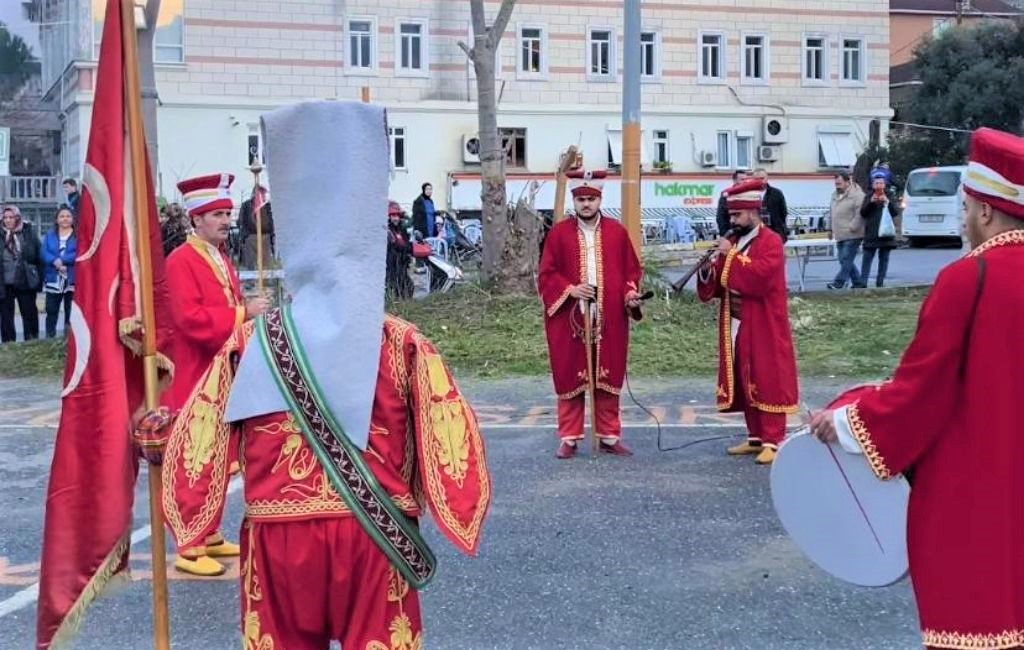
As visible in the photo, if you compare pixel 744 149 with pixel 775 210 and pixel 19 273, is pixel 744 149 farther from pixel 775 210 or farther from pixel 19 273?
pixel 19 273

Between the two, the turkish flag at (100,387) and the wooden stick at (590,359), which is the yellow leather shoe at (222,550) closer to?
the turkish flag at (100,387)

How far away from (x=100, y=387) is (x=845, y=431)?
2236 millimetres

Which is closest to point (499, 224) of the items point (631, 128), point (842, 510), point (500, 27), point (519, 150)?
point (500, 27)

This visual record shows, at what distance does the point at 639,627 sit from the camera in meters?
5.74

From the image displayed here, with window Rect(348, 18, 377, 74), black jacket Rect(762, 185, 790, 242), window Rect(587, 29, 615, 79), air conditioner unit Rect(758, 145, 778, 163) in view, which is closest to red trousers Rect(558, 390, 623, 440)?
black jacket Rect(762, 185, 790, 242)

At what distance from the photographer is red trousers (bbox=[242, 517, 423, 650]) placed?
11.4 feet

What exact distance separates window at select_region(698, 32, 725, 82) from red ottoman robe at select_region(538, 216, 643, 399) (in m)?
33.7

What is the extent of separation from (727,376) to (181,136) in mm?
30373

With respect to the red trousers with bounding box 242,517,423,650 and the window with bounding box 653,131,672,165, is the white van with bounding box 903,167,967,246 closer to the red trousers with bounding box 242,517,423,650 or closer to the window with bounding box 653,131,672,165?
the window with bounding box 653,131,672,165

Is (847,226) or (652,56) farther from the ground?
(652,56)

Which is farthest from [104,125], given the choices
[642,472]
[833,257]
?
[833,257]

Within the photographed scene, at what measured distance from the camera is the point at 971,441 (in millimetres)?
3709

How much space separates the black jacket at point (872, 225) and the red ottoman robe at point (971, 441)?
15.7 metres

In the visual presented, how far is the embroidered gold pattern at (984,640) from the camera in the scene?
3.69 metres
